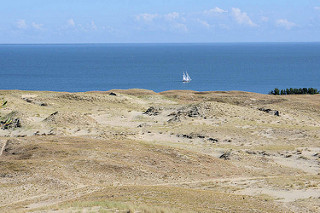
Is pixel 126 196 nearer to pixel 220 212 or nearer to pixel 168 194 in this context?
pixel 168 194

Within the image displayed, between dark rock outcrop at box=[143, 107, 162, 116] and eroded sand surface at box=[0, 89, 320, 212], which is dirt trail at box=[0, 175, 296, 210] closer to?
eroded sand surface at box=[0, 89, 320, 212]

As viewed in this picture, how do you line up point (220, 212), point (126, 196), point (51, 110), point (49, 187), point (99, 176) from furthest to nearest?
point (51, 110) → point (99, 176) → point (49, 187) → point (126, 196) → point (220, 212)

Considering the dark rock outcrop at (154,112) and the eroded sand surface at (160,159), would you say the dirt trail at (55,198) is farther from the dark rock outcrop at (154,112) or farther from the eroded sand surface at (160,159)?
the dark rock outcrop at (154,112)

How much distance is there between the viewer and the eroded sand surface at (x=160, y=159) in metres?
21.0

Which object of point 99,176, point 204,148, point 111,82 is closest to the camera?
point 99,176

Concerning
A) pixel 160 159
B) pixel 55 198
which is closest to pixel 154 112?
pixel 160 159

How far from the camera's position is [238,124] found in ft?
159

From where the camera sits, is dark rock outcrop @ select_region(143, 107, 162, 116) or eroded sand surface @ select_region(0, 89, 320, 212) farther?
dark rock outcrop @ select_region(143, 107, 162, 116)

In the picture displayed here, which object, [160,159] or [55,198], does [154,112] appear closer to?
[160,159]

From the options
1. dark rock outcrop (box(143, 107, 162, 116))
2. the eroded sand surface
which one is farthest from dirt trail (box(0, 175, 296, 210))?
dark rock outcrop (box(143, 107, 162, 116))

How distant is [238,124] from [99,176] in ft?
81.8

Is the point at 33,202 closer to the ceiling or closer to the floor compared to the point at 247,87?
closer to the ceiling

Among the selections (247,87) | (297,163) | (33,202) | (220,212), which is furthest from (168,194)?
(247,87)

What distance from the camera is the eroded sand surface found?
21.0 metres
